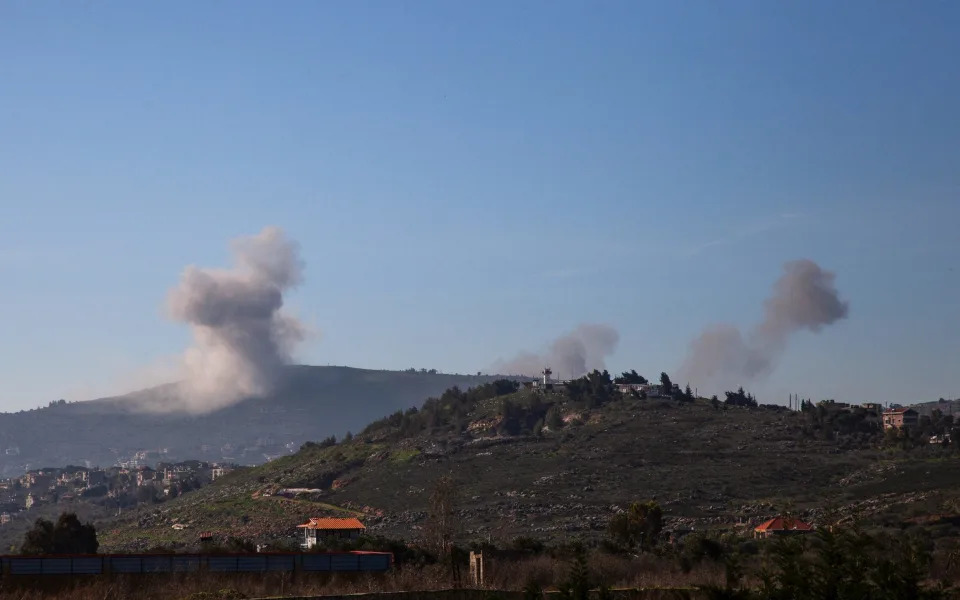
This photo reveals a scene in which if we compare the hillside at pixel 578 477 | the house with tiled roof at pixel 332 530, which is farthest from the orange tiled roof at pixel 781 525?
the house with tiled roof at pixel 332 530

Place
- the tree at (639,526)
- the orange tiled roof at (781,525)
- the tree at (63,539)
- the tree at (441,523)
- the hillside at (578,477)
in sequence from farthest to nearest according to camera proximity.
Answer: the hillside at (578,477)
the tree at (639,526)
the tree at (63,539)
the orange tiled roof at (781,525)
the tree at (441,523)

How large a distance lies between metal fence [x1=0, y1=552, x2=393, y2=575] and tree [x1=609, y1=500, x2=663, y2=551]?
36.3 metres

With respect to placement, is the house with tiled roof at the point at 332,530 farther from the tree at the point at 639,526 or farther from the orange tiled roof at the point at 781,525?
the orange tiled roof at the point at 781,525

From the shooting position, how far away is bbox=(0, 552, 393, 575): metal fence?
186ft

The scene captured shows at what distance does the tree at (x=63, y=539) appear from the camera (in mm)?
99062

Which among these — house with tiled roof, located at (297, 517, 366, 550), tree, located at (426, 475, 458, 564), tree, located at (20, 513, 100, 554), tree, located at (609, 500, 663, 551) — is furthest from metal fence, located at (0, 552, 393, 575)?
tree, located at (20, 513, 100, 554)

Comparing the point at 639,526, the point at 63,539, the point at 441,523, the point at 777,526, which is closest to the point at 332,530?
the point at 441,523

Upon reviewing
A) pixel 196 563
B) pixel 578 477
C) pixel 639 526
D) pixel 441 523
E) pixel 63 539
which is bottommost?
pixel 196 563

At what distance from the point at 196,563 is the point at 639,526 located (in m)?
48.9

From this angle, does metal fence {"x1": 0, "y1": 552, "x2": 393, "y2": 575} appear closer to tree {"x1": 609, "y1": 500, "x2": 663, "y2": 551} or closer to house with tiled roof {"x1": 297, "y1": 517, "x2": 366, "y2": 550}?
house with tiled roof {"x1": 297, "y1": 517, "x2": 366, "y2": 550}

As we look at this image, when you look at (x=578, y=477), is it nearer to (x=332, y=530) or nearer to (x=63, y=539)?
(x=332, y=530)

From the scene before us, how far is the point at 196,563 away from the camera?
6019 centimetres

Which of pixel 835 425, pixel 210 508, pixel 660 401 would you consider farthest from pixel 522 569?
pixel 660 401

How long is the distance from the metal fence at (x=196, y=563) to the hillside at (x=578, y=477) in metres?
48.6
